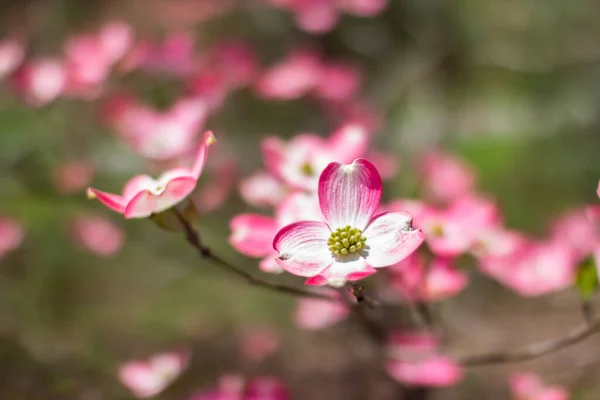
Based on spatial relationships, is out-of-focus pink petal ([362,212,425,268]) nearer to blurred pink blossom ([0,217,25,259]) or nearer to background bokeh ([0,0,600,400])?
background bokeh ([0,0,600,400])

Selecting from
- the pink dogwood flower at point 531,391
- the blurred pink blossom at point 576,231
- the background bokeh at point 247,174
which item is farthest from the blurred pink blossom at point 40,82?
the blurred pink blossom at point 576,231

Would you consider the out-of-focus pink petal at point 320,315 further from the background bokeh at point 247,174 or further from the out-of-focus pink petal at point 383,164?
the out-of-focus pink petal at point 383,164

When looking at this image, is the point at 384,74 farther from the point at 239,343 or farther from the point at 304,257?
the point at 304,257

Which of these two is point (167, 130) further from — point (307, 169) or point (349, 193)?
point (349, 193)

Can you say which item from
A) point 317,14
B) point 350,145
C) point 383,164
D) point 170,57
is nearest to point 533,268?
point 383,164

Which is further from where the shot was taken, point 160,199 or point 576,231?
point 576,231

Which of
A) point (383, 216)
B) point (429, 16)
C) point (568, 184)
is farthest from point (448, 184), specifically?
point (568, 184)
